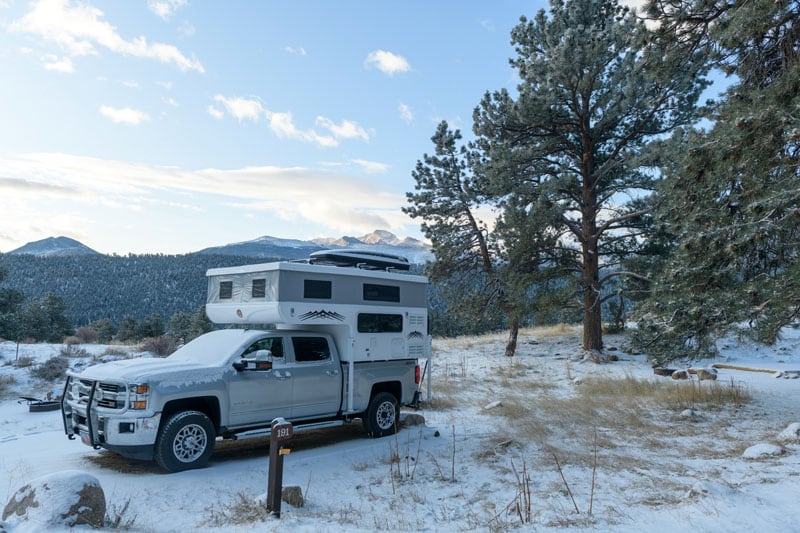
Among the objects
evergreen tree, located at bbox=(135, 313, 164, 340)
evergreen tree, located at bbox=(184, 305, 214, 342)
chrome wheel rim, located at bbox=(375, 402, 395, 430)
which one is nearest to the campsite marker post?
chrome wheel rim, located at bbox=(375, 402, 395, 430)

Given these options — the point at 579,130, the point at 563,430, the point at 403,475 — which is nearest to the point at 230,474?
the point at 403,475

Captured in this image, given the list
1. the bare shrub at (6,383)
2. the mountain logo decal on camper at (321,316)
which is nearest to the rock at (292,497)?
the mountain logo decal on camper at (321,316)

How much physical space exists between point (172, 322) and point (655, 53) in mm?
48548

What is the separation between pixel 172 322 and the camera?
49938 mm

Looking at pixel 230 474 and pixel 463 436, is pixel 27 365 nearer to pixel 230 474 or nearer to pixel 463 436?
pixel 230 474

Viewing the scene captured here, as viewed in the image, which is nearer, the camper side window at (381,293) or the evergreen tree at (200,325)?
the camper side window at (381,293)

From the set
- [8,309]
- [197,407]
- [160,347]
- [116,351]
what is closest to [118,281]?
[8,309]

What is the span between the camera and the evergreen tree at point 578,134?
1641 cm

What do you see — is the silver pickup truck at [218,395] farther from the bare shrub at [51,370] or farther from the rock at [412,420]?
the bare shrub at [51,370]

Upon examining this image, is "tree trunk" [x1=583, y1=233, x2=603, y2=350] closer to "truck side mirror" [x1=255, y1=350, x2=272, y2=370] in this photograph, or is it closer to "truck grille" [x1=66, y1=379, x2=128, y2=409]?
"truck side mirror" [x1=255, y1=350, x2=272, y2=370]

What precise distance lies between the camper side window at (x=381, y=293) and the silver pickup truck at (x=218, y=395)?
110 centimetres

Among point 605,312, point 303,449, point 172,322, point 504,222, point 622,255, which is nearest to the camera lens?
point 303,449

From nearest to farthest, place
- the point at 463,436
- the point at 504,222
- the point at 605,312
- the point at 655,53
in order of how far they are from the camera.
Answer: the point at 463,436 → the point at 655,53 → the point at 504,222 → the point at 605,312

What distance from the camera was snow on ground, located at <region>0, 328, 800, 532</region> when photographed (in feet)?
16.6
